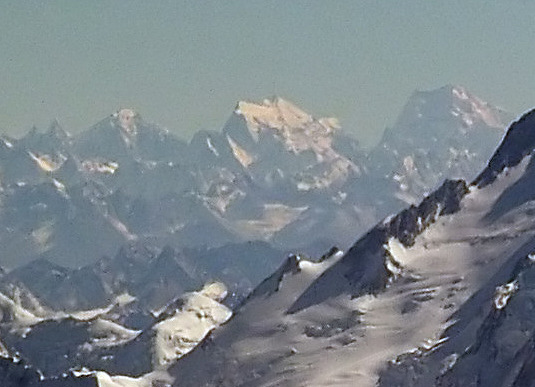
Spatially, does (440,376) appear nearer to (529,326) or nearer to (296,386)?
(529,326)

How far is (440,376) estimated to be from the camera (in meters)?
167

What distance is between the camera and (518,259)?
193875 millimetres

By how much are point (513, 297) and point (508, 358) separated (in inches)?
528

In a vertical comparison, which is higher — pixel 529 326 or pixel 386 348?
pixel 529 326

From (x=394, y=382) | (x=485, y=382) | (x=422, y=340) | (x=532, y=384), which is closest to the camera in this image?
(x=532, y=384)

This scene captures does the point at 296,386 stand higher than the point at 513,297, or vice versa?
the point at 513,297

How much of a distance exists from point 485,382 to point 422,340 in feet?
141

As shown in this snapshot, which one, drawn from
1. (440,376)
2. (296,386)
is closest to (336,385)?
(296,386)

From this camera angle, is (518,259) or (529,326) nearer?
(529,326)

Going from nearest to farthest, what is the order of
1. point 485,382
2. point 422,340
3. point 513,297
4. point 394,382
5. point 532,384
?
point 532,384, point 485,382, point 513,297, point 394,382, point 422,340

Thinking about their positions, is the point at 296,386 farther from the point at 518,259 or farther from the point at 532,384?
the point at 532,384

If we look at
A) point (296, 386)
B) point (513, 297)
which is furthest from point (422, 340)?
point (513, 297)

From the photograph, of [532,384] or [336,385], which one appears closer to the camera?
[532,384]

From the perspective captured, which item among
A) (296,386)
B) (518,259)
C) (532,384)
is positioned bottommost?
(296,386)
